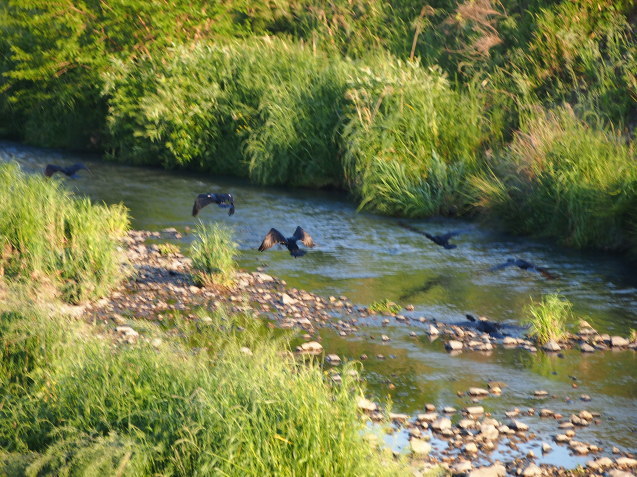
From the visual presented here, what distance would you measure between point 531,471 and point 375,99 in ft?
32.9

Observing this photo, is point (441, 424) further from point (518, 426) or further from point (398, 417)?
point (518, 426)

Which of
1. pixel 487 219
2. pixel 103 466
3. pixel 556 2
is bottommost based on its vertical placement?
pixel 103 466

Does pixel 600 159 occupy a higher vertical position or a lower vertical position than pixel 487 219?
higher

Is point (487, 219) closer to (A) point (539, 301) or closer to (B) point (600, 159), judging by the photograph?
(B) point (600, 159)

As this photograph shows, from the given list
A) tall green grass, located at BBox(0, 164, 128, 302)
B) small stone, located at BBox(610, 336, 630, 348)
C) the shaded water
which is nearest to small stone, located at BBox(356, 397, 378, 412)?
the shaded water

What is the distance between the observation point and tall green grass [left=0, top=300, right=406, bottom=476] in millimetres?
4699

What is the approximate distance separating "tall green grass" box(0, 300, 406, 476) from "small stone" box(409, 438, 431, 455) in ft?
2.26

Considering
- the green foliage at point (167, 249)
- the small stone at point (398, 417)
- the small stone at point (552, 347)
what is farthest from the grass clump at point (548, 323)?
the green foliage at point (167, 249)

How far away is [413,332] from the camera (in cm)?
862

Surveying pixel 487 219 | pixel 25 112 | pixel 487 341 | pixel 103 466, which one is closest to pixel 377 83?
pixel 487 219

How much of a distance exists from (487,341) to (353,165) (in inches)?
278

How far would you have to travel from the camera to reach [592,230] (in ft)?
39.7

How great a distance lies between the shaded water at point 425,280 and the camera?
23.5 feet

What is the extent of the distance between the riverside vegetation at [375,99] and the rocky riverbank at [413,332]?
3.89 m
